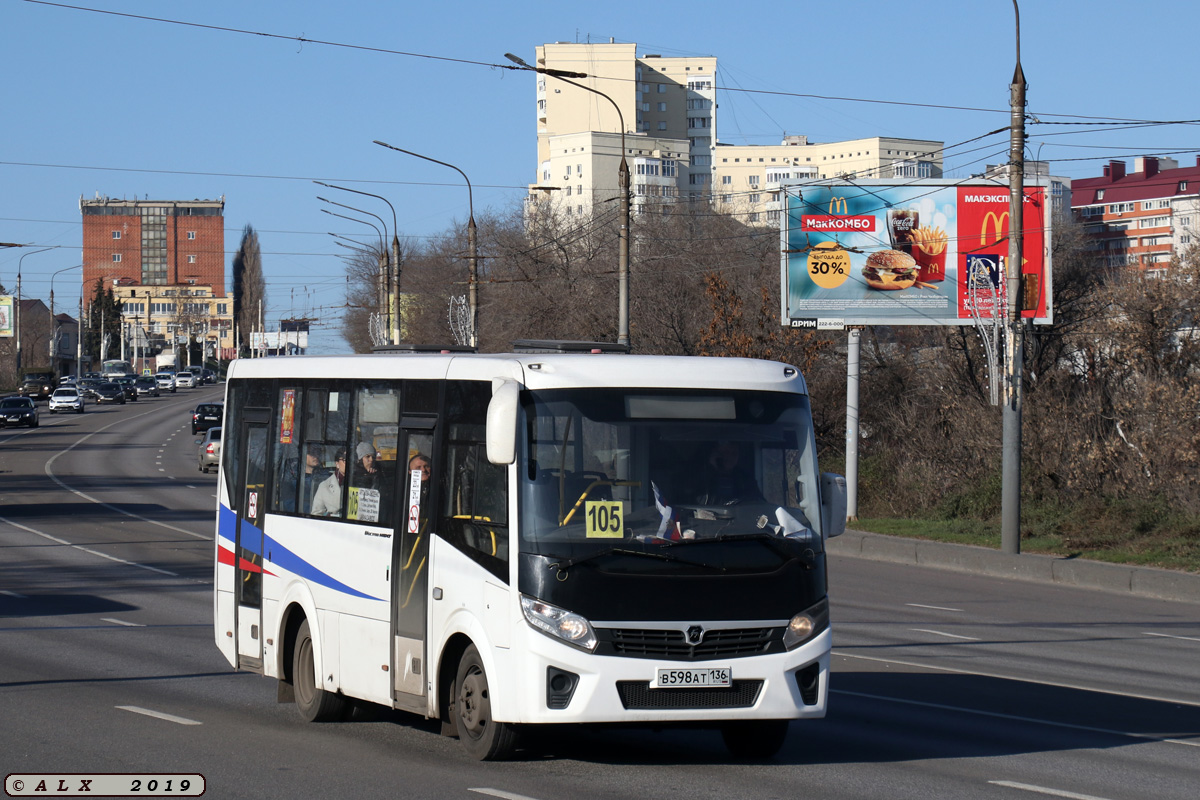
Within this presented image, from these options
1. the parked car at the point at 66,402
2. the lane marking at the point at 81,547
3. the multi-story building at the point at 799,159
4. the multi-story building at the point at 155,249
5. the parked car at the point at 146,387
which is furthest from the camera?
the multi-story building at the point at 155,249

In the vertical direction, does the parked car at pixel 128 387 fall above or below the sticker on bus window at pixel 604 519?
below

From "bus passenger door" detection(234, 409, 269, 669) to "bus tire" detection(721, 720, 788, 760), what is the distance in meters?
3.65

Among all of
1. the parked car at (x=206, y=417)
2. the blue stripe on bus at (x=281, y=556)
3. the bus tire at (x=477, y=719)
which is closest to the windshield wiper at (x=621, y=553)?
the bus tire at (x=477, y=719)

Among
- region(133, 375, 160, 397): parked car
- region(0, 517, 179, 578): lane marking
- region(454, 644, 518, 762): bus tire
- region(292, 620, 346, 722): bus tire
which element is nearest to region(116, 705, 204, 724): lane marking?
region(292, 620, 346, 722): bus tire

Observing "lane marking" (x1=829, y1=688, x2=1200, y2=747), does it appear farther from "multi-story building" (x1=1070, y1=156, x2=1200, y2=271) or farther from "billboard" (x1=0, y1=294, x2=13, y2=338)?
"multi-story building" (x1=1070, y1=156, x2=1200, y2=271)

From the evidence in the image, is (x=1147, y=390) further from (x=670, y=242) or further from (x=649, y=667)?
(x=670, y=242)

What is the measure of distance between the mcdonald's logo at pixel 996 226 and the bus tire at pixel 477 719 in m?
22.8

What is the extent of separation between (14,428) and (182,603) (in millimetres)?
61247

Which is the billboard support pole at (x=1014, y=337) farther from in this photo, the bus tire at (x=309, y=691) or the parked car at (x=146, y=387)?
the parked car at (x=146, y=387)

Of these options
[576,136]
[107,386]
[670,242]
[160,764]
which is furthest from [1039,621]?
[576,136]

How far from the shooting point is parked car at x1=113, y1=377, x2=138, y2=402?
9961 cm

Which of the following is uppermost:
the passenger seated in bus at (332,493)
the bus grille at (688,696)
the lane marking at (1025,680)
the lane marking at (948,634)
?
the passenger seated in bus at (332,493)

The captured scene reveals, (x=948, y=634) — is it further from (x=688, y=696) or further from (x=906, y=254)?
(x=906, y=254)

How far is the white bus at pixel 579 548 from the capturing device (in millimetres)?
7227
